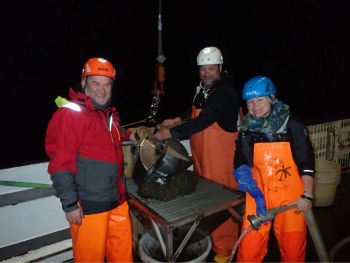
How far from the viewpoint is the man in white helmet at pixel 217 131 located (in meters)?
3.74

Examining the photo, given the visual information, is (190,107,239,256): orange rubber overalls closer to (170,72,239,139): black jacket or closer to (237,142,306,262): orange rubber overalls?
(170,72,239,139): black jacket

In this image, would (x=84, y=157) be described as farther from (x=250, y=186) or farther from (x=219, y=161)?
(x=219, y=161)

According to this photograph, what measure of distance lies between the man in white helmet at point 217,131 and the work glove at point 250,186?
2.50 feet

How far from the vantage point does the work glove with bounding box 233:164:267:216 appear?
9.53ft

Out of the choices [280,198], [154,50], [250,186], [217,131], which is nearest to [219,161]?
[217,131]

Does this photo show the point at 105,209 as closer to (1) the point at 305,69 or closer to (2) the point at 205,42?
(2) the point at 205,42

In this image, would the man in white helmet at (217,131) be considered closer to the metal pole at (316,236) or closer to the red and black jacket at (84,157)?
the red and black jacket at (84,157)

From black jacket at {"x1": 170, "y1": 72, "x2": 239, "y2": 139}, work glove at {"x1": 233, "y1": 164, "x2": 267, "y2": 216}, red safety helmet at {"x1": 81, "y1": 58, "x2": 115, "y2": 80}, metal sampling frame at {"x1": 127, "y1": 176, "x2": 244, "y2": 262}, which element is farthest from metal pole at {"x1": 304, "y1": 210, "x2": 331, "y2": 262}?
red safety helmet at {"x1": 81, "y1": 58, "x2": 115, "y2": 80}

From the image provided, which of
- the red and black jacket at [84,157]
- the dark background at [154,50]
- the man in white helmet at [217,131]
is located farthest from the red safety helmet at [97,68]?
the dark background at [154,50]

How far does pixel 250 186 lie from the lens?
297 centimetres

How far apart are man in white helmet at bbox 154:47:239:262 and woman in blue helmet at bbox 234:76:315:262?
0.72 metres

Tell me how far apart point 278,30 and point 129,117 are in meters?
10.6

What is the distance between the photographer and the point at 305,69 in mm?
20797

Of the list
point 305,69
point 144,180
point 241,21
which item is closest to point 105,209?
point 144,180
